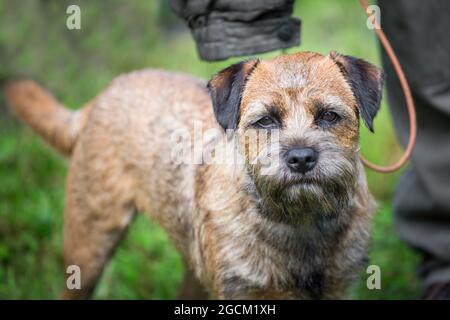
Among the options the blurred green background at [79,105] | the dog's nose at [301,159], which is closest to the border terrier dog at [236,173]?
the dog's nose at [301,159]

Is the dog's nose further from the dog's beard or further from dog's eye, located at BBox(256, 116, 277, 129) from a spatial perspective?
dog's eye, located at BBox(256, 116, 277, 129)

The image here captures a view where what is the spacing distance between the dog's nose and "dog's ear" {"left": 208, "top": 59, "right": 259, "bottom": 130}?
17.7 inches

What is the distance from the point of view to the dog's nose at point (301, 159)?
11.6 feet

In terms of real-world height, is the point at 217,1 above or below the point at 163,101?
above

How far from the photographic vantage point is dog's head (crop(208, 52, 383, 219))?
3.60m

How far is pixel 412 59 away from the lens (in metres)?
5.03

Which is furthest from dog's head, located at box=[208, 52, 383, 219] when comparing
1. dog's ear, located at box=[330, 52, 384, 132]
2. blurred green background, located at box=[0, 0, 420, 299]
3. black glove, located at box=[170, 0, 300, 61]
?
blurred green background, located at box=[0, 0, 420, 299]

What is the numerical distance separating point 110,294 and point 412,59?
2.60 meters

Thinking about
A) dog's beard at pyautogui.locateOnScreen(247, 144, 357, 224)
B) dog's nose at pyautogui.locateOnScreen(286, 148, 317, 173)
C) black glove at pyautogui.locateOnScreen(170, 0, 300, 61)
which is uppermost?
black glove at pyautogui.locateOnScreen(170, 0, 300, 61)

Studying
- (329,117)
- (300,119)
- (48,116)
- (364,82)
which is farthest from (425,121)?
(48,116)

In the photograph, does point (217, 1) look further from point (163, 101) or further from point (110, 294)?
point (110, 294)

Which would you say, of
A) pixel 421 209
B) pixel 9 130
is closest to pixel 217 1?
pixel 421 209

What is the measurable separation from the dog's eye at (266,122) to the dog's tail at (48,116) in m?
1.84

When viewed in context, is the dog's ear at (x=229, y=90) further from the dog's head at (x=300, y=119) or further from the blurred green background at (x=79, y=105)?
the blurred green background at (x=79, y=105)
